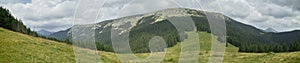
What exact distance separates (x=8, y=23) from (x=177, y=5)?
2437 inches

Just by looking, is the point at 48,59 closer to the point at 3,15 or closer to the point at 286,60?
the point at 286,60

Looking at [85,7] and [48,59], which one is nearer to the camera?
[85,7]

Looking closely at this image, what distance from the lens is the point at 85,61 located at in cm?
2911

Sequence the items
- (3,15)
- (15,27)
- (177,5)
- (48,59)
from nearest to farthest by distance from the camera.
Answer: (177,5) < (48,59) < (3,15) < (15,27)

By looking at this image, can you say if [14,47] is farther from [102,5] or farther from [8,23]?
[8,23]

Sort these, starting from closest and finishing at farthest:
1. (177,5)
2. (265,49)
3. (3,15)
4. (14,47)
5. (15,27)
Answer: (177,5) < (14,47) < (3,15) < (15,27) < (265,49)

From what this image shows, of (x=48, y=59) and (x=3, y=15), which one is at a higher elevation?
(x=3, y=15)

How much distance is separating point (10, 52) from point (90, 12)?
12091mm

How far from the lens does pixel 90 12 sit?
2123cm

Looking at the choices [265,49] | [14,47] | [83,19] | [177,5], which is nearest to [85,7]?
[83,19]

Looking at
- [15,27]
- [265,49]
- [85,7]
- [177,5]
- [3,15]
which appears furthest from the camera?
[265,49]

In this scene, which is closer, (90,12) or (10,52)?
(90,12)

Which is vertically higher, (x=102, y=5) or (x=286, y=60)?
(x=102, y=5)

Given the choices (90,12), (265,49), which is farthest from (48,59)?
(265,49)
